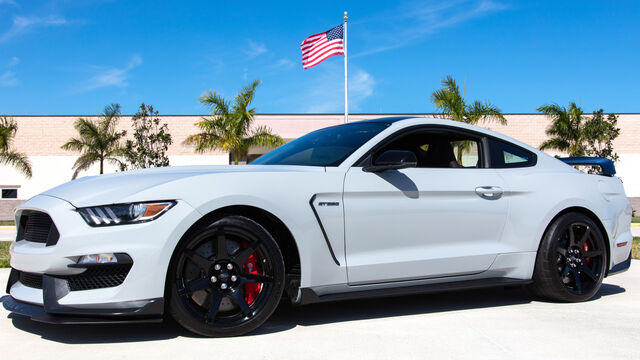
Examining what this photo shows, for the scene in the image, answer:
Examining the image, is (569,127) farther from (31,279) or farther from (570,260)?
(31,279)

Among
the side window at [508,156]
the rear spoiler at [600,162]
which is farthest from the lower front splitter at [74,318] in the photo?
the rear spoiler at [600,162]

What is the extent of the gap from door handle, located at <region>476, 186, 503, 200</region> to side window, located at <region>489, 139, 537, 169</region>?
0.30m

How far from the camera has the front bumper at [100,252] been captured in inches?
126

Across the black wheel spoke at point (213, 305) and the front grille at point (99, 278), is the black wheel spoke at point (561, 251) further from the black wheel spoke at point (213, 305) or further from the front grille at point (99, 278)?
the front grille at point (99, 278)

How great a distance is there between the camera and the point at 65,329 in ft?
12.5

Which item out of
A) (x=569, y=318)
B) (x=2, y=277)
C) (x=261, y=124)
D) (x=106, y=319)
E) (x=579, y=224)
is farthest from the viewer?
(x=261, y=124)

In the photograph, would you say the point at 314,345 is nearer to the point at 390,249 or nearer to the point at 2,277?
the point at 390,249

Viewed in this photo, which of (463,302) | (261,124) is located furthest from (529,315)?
(261,124)

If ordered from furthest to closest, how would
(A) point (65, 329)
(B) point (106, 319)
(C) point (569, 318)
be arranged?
1. (C) point (569, 318)
2. (A) point (65, 329)
3. (B) point (106, 319)

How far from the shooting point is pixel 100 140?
99.4ft

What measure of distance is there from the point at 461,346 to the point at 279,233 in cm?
135

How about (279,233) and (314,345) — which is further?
(279,233)

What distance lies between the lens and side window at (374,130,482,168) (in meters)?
4.69

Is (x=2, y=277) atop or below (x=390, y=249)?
below
